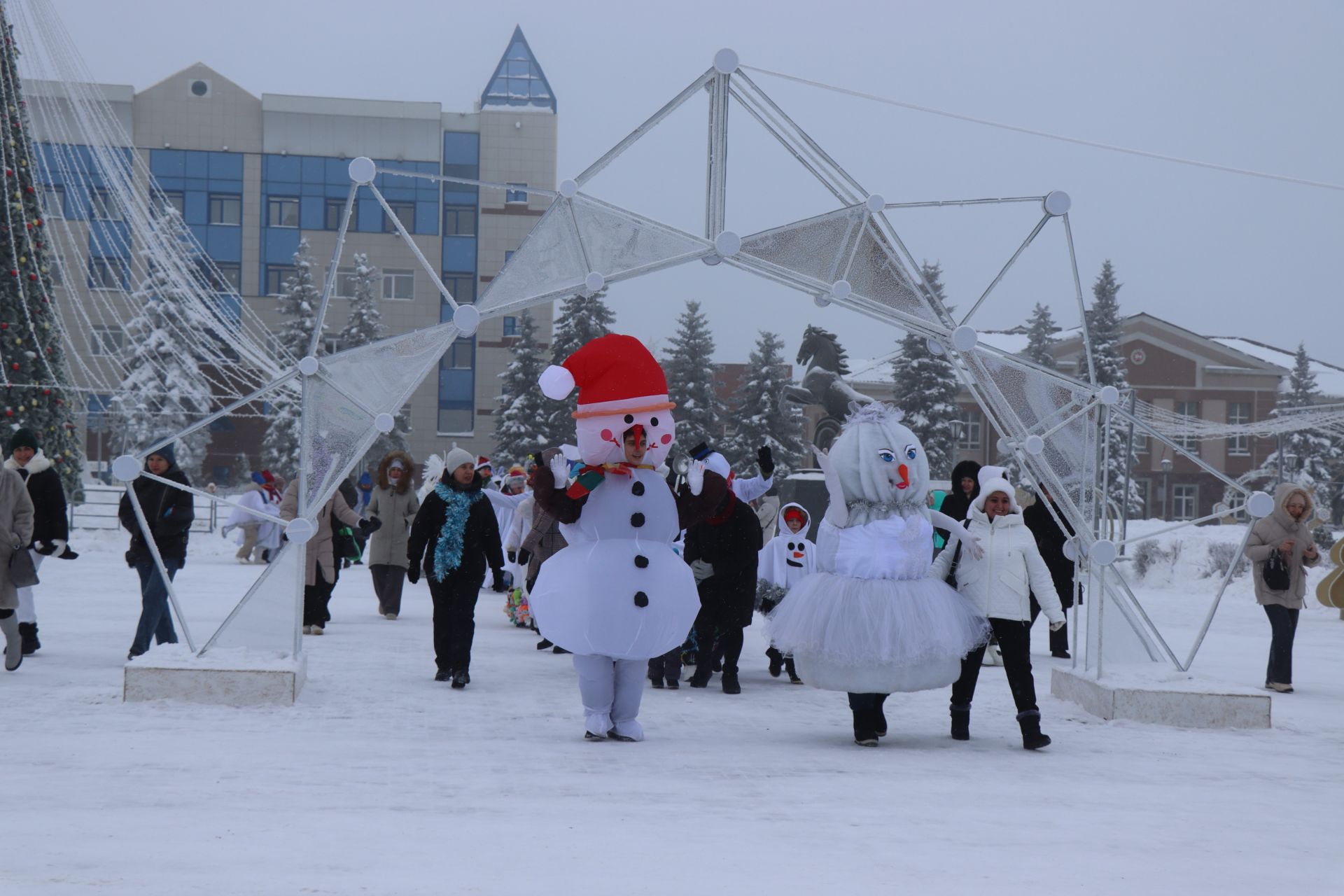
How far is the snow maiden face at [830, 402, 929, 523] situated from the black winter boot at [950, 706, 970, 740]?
4.19ft

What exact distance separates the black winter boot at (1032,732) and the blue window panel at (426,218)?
1891 inches

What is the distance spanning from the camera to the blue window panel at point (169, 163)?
5162 cm

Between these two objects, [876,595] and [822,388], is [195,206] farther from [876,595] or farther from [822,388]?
[876,595]

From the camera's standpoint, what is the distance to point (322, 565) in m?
13.4

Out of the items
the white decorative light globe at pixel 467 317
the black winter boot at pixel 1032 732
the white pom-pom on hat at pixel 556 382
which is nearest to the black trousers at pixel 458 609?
the white decorative light globe at pixel 467 317

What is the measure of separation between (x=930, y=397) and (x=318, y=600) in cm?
3843

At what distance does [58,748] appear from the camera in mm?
7102

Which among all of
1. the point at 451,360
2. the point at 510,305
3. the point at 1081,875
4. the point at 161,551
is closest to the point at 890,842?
the point at 1081,875

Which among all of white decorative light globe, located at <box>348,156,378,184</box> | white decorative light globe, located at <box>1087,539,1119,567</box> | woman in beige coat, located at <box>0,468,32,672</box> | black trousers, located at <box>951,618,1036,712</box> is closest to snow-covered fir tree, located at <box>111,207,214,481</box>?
woman in beige coat, located at <box>0,468,32,672</box>

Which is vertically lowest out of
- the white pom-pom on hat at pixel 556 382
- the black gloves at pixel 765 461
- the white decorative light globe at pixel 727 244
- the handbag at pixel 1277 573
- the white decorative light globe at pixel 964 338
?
the handbag at pixel 1277 573

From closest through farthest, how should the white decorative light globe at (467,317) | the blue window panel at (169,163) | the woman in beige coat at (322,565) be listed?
the white decorative light globe at (467,317) → the woman in beige coat at (322,565) → the blue window panel at (169,163)

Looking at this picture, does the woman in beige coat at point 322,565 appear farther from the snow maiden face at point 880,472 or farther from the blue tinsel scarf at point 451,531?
the snow maiden face at point 880,472

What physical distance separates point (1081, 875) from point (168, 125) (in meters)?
52.4

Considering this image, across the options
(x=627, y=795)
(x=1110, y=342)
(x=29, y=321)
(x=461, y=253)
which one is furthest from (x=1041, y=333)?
(x=627, y=795)
